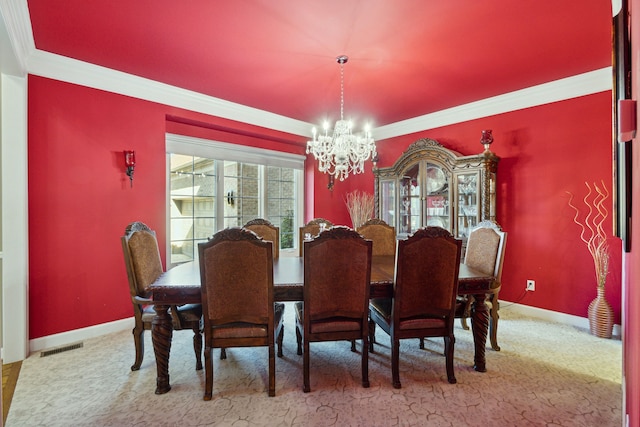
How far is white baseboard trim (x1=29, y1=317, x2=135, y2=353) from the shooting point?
2.57 meters

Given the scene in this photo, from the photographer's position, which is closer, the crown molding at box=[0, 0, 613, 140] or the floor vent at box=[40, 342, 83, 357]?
the crown molding at box=[0, 0, 613, 140]

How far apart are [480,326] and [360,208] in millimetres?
2905

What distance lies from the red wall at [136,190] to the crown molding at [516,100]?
81 mm

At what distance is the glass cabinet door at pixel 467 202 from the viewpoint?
3.52 metres

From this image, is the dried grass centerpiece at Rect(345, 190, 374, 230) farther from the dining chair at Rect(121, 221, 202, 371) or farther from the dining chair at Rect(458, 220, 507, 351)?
the dining chair at Rect(121, 221, 202, 371)

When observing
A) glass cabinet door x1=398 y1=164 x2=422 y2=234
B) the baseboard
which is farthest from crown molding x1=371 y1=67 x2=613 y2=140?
the baseboard

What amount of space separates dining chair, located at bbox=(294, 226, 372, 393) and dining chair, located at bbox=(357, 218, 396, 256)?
1347 mm

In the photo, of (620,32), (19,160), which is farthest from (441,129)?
(19,160)

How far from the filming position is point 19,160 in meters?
2.44

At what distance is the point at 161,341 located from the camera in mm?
1967

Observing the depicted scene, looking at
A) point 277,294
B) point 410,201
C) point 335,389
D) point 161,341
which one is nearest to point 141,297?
point 161,341

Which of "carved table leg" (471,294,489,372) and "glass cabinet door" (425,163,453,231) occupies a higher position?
"glass cabinet door" (425,163,453,231)

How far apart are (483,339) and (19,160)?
3759mm

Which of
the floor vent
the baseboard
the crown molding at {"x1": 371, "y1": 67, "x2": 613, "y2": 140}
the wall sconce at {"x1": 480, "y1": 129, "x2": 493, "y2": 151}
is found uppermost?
the crown molding at {"x1": 371, "y1": 67, "x2": 613, "y2": 140}
